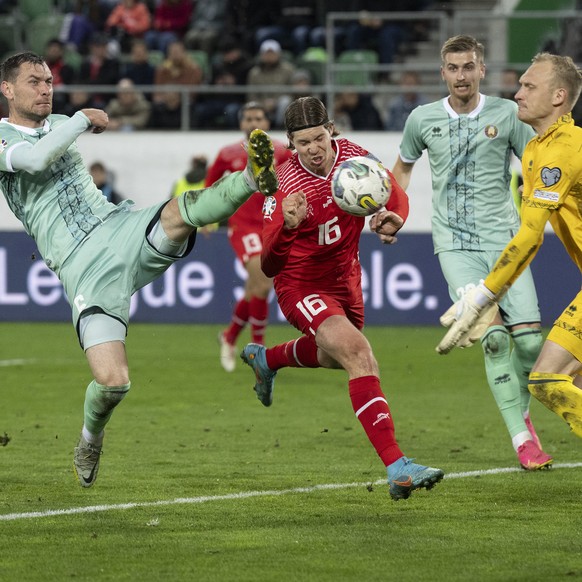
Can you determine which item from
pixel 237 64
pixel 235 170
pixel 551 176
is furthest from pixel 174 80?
pixel 551 176

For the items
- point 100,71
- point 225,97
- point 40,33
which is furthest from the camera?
point 40,33

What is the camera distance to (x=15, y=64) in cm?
663

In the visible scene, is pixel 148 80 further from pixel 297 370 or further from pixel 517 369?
pixel 517 369

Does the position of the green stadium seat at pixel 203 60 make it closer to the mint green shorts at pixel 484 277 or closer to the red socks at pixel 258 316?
the red socks at pixel 258 316

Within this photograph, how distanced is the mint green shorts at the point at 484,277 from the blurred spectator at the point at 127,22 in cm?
1395

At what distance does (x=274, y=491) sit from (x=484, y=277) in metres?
1.98

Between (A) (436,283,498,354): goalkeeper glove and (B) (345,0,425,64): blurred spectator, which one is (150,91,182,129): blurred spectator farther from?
(A) (436,283,498,354): goalkeeper glove

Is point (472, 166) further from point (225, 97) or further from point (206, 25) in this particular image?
point (206, 25)

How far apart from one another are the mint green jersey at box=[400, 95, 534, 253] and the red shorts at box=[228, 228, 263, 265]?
436 centimetres

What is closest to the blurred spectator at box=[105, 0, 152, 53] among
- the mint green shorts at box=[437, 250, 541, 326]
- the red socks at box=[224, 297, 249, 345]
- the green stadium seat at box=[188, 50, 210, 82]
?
the green stadium seat at box=[188, 50, 210, 82]

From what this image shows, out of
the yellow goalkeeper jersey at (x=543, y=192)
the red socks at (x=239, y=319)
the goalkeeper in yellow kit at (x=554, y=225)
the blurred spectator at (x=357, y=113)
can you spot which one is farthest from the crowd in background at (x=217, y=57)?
the yellow goalkeeper jersey at (x=543, y=192)

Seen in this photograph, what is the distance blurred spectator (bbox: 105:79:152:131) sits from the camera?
63.4ft

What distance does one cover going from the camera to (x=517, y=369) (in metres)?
8.08

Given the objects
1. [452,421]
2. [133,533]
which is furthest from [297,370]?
[133,533]
